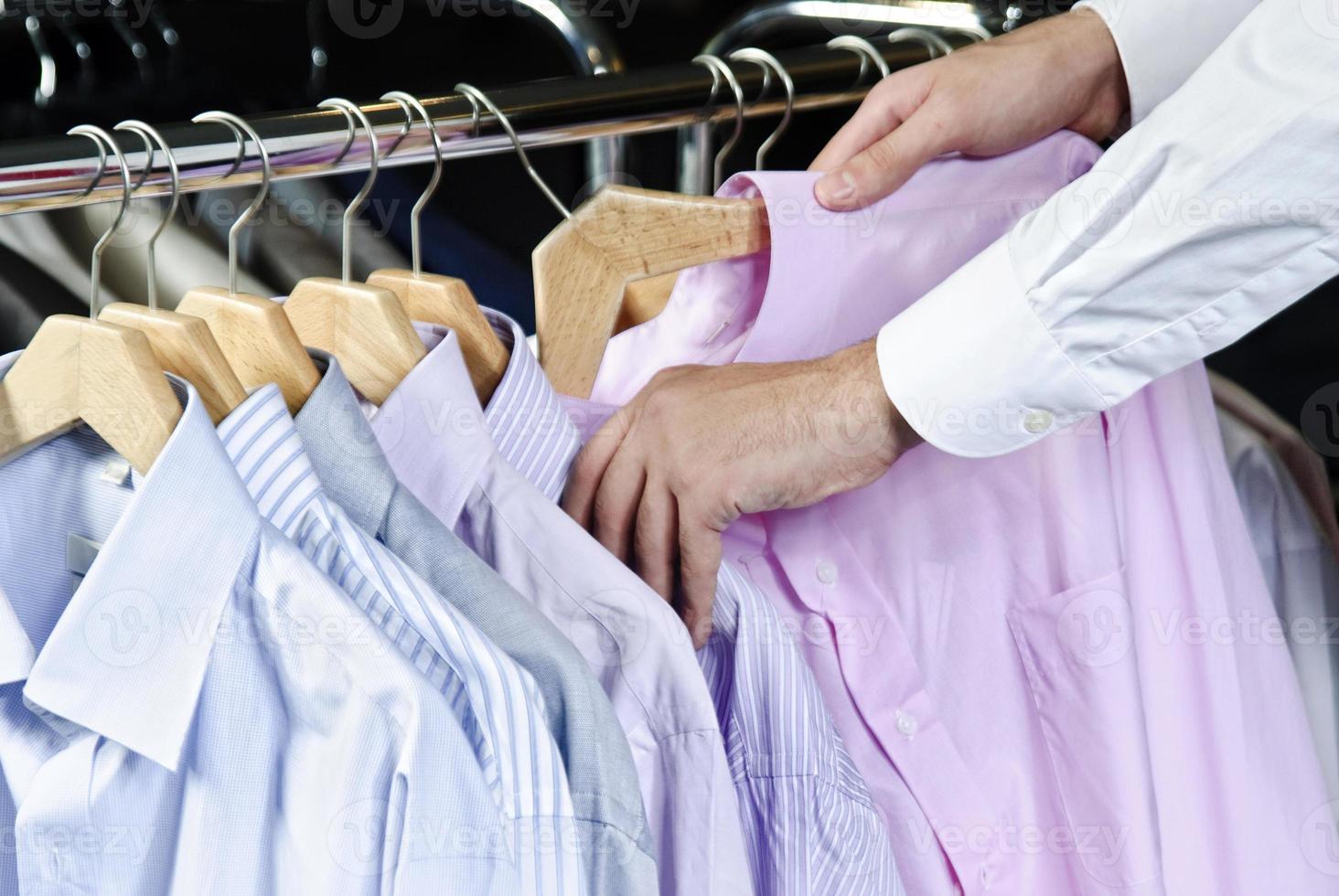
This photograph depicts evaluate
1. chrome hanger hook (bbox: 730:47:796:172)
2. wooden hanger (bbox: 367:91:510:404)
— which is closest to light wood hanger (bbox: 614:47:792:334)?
chrome hanger hook (bbox: 730:47:796:172)

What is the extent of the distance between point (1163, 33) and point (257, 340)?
23.8 inches

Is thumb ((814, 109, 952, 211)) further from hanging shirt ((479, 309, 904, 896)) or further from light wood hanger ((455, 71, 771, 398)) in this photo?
hanging shirt ((479, 309, 904, 896))

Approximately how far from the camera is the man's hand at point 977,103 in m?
0.71

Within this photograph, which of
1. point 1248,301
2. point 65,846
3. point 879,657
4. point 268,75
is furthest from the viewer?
point 268,75

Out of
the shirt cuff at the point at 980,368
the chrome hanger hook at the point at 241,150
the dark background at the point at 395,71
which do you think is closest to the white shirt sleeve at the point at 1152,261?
the shirt cuff at the point at 980,368

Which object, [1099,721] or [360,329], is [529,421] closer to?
[360,329]

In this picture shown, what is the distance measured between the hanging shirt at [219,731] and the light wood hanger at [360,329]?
95 millimetres

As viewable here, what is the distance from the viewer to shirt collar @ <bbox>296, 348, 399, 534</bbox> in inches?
20.8

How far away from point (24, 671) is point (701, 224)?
0.39 m

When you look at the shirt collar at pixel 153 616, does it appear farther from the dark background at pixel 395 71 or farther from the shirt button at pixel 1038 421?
the dark background at pixel 395 71

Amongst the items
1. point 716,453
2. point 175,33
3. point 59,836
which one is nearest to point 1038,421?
point 716,453

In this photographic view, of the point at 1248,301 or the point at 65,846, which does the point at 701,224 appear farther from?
the point at 65,846

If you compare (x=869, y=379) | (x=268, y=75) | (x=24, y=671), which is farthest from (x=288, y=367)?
(x=268, y=75)

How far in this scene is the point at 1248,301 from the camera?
0.60m
